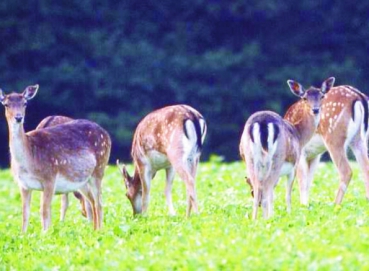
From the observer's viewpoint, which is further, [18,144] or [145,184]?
[145,184]

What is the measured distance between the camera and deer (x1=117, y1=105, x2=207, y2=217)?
13422 mm

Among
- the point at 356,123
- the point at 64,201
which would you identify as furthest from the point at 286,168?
the point at 64,201

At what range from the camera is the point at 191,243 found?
10695 mm

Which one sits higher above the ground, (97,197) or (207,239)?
(97,197)

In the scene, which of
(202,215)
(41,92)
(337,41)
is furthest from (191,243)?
(337,41)

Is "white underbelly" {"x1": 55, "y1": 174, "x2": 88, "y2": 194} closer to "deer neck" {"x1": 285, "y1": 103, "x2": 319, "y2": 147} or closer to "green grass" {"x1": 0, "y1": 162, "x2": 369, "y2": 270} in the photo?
"green grass" {"x1": 0, "y1": 162, "x2": 369, "y2": 270}

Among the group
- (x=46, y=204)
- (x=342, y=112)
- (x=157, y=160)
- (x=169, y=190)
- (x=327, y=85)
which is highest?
(x=327, y=85)

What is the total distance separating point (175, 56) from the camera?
34.3m

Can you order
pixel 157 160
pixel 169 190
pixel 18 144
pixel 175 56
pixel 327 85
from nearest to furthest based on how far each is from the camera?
pixel 18 144 → pixel 327 85 → pixel 157 160 → pixel 169 190 → pixel 175 56

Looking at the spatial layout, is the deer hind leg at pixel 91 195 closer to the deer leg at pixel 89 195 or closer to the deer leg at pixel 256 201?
the deer leg at pixel 89 195

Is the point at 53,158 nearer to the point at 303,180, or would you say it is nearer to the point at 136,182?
the point at 136,182

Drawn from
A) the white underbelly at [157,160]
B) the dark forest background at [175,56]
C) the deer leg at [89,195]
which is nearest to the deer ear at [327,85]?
the white underbelly at [157,160]

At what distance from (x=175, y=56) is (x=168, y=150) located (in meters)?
20.8

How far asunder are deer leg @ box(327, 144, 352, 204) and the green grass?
160 millimetres
